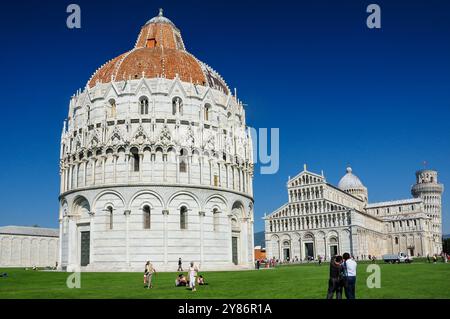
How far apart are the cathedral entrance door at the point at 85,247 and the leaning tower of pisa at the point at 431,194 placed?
128 m

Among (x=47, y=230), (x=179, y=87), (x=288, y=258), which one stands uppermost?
(x=179, y=87)

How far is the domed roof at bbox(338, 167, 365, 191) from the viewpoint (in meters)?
148

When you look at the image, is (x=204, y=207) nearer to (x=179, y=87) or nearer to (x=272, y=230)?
(x=179, y=87)

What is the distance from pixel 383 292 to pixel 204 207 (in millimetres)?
29673

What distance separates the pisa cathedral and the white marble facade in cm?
4996

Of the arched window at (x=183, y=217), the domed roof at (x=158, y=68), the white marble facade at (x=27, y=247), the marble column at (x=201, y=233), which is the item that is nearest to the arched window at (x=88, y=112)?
the domed roof at (x=158, y=68)

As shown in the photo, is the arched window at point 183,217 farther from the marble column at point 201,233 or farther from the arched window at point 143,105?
the arched window at point 143,105

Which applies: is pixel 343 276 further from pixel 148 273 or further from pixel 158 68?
pixel 158 68

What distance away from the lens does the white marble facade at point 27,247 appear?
95.5m

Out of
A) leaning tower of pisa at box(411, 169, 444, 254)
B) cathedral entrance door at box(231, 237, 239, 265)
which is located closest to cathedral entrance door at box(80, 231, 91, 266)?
cathedral entrance door at box(231, 237, 239, 265)

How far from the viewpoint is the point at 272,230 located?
123 m

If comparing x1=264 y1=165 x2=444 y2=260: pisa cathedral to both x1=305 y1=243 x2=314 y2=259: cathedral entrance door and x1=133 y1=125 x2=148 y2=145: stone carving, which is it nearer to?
x1=305 y1=243 x2=314 y2=259: cathedral entrance door
